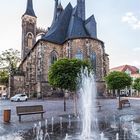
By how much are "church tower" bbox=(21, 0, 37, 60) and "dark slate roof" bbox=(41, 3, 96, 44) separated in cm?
1775

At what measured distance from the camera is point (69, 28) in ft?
191

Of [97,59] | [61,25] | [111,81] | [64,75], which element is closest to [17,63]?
[61,25]

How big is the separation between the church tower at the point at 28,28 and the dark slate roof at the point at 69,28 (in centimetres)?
1775

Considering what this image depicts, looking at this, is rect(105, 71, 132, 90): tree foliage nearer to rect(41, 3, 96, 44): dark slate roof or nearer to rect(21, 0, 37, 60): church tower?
rect(41, 3, 96, 44): dark slate roof

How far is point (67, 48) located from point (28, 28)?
29048 millimetres

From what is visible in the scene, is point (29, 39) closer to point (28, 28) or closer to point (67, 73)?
point (28, 28)

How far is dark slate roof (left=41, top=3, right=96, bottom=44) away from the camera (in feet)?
181

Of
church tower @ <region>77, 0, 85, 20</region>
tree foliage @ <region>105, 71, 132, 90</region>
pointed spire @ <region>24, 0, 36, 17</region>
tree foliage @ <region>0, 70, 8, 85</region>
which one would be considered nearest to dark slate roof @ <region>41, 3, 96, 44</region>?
church tower @ <region>77, 0, 85, 20</region>

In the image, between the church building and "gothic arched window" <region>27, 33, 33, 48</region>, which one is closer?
the church building

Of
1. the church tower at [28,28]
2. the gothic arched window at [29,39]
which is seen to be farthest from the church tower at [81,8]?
the gothic arched window at [29,39]

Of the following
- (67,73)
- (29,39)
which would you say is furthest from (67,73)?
(29,39)

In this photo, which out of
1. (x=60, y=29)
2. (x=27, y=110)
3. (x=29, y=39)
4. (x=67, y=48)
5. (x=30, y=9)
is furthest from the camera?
(x=29, y=39)

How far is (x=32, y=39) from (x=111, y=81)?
57.8 m

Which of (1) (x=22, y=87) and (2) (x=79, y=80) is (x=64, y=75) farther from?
(1) (x=22, y=87)
